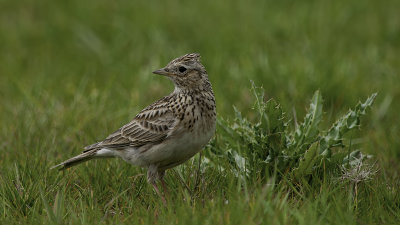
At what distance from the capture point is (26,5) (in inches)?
462

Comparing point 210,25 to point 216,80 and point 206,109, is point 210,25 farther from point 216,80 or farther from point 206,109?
point 206,109

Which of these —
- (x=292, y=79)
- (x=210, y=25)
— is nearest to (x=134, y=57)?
(x=210, y=25)

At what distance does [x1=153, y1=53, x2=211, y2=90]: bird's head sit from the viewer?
508cm

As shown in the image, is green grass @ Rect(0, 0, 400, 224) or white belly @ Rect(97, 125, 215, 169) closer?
green grass @ Rect(0, 0, 400, 224)

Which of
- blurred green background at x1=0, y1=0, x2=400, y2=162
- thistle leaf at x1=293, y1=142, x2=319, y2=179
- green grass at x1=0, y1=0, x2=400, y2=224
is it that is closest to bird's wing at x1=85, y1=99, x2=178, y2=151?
green grass at x1=0, y1=0, x2=400, y2=224

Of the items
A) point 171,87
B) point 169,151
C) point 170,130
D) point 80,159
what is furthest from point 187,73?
point 171,87

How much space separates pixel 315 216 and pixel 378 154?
1957 mm

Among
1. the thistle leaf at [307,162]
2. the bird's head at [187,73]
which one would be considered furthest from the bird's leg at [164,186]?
the thistle leaf at [307,162]

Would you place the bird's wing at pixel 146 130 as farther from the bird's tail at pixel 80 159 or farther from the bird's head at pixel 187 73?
the bird's head at pixel 187 73

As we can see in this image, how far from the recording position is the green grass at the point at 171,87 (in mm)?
4355

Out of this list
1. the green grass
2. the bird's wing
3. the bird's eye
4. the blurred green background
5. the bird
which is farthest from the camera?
the blurred green background

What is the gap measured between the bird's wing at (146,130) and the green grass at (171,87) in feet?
0.77

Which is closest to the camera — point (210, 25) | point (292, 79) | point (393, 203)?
point (393, 203)

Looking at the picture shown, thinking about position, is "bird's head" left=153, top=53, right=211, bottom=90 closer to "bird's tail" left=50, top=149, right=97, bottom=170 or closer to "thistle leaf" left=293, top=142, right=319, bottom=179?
"bird's tail" left=50, top=149, right=97, bottom=170
